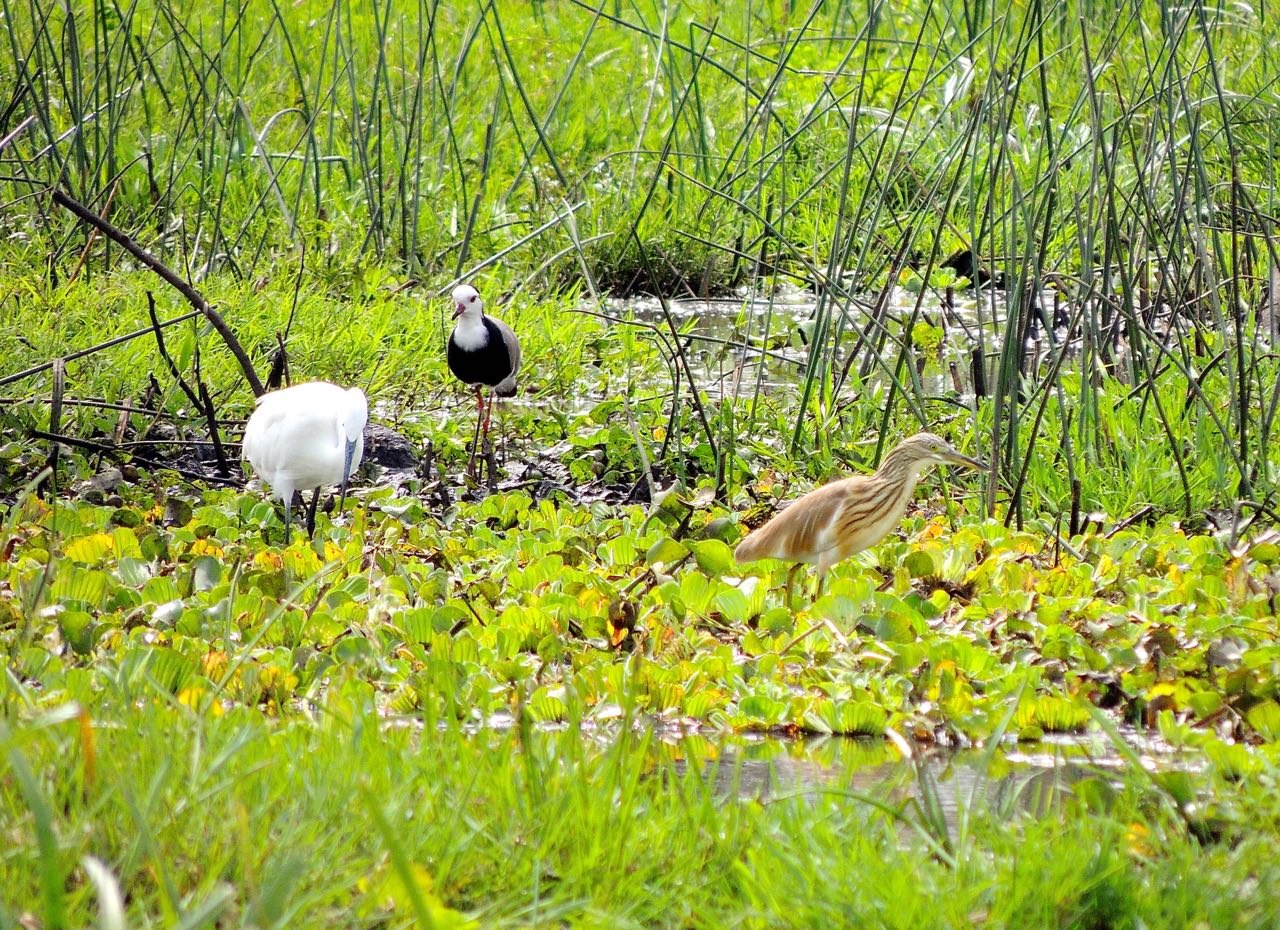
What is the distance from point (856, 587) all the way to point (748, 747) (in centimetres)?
85

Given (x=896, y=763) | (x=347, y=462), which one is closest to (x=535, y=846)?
(x=896, y=763)

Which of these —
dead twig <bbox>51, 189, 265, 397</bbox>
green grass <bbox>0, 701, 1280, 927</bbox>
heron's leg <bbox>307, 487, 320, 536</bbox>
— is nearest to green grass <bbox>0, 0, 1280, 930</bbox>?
green grass <bbox>0, 701, 1280, 927</bbox>

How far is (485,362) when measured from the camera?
6.38 metres

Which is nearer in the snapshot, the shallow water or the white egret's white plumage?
the white egret's white plumage

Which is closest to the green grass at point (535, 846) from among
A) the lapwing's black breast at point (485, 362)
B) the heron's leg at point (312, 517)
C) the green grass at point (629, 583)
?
the green grass at point (629, 583)

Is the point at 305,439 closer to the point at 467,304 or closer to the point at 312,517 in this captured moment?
the point at 312,517

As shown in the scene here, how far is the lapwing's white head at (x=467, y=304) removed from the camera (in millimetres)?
6551

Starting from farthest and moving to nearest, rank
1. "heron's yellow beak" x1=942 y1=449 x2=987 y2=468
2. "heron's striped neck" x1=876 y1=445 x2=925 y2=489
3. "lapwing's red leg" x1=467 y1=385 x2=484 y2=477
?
"lapwing's red leg" x1=467 y1=385 x2=484 y2=477 < "heron's yellow beak" x1=942 y1=449 x2=987 y2=468 < "heron's striped neck" x1=876 y1=445 x2=925 y2=489

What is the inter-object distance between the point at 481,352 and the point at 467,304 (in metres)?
0.27

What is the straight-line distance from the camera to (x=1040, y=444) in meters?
5.35

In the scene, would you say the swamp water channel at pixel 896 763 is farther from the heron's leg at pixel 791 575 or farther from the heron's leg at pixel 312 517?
the heron's leg at pixel 312 517

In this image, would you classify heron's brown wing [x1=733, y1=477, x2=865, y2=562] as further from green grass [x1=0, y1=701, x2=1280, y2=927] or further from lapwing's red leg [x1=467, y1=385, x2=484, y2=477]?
lapwing's red leg [x1=467, y1=385, x2=484, y2=477]

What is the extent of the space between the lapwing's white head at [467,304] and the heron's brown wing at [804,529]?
2.48m

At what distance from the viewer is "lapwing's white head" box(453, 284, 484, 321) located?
6.55 m
